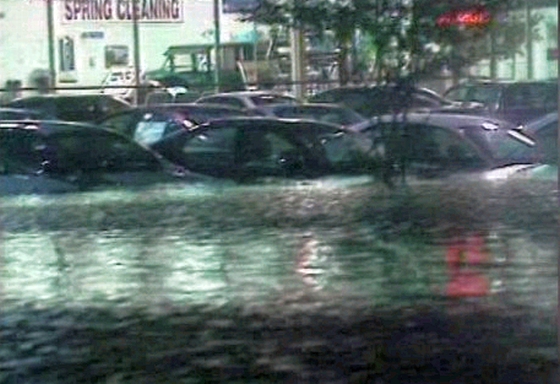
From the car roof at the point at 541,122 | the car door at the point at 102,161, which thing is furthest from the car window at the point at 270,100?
the car roof at the point at 541,122

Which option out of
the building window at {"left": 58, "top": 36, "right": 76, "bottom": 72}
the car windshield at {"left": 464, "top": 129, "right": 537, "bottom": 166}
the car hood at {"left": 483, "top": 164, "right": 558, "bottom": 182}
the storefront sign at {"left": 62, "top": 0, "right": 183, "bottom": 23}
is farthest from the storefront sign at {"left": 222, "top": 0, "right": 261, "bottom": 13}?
the car hood at {"left": 483, "top": 164, "right": 558, "bottom": 182}

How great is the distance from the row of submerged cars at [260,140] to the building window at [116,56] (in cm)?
10

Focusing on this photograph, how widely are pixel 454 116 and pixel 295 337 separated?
757 mm

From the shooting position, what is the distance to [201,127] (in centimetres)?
505

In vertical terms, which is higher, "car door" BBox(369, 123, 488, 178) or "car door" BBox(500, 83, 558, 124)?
"car door" BBox(500, 83, 558, 124)

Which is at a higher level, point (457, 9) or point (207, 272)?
point (457, 9)

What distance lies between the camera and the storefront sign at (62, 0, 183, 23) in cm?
496

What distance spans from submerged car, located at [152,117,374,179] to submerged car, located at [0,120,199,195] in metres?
0.07

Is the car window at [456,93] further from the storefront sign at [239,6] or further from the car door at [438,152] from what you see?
the storefront sign at [239,6]

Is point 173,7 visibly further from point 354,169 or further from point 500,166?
point 500,166

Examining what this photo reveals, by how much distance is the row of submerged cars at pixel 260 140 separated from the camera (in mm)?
5000

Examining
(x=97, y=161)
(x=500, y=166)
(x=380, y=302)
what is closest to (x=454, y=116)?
(x=500, y=166)

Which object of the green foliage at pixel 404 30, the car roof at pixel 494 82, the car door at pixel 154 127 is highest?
the green foliage at pixel 404 30

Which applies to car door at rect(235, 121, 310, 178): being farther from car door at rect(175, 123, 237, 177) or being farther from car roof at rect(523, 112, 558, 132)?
car roof at rect(523, 112, 558, 132)
